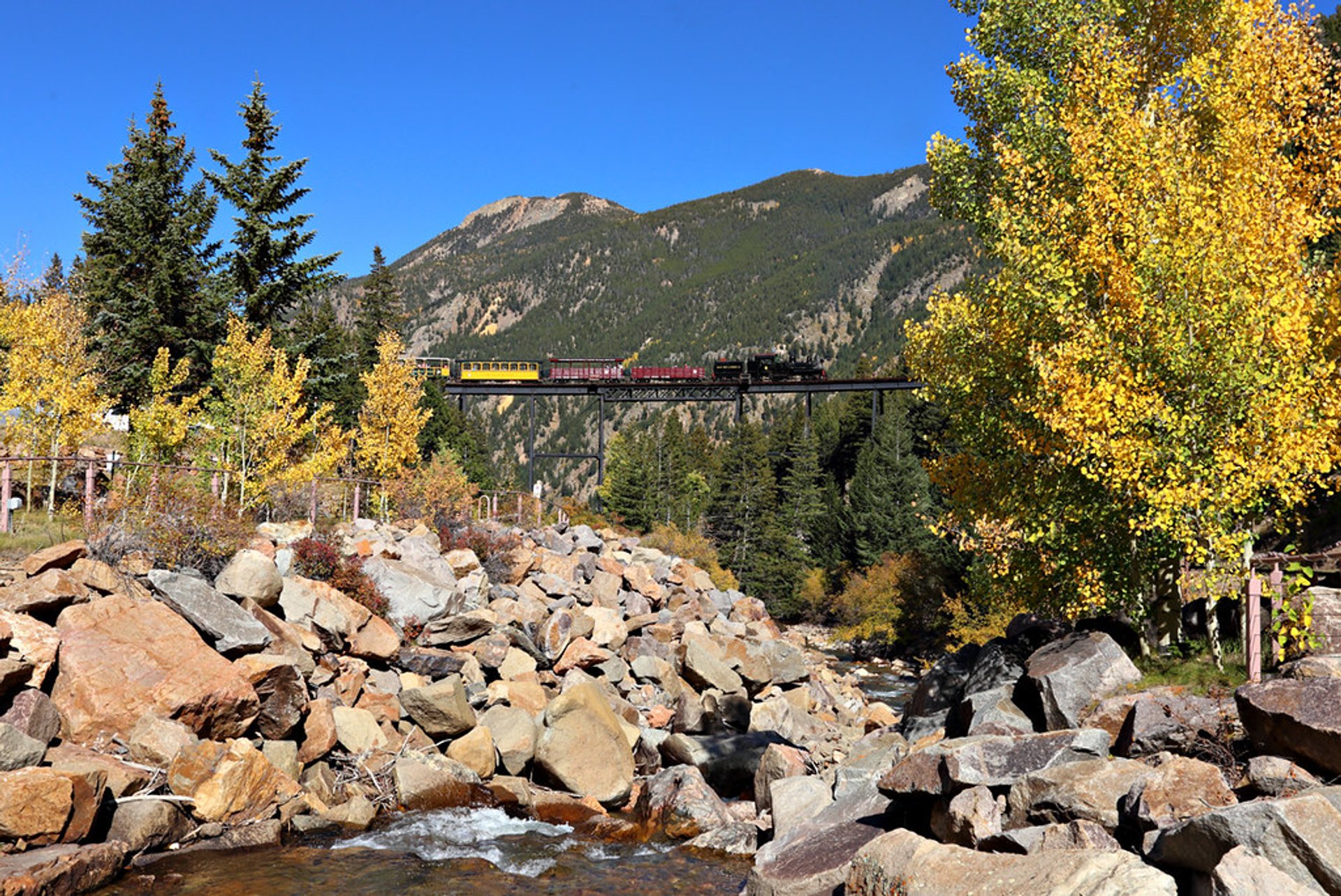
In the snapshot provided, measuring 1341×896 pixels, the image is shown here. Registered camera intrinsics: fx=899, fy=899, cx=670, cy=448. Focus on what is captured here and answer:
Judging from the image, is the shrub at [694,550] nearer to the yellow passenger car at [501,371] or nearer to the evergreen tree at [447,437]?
the evergreen tree at [447,437]

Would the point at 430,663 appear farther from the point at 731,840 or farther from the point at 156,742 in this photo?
the point at 731,840

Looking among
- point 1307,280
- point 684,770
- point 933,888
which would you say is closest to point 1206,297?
point 1307,280

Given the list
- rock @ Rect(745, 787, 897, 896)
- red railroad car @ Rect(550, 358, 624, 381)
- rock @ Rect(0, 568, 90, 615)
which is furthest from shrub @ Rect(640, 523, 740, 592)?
rock @ Rect(745, 787, 897, 896)

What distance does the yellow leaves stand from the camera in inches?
1352

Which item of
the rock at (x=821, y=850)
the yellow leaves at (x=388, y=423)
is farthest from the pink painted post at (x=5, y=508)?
the rock at (x=821, y=850)

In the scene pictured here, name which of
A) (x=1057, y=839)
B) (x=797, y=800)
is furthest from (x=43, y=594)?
(x=1057, y=839)

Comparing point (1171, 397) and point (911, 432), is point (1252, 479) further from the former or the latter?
point (911, 432)

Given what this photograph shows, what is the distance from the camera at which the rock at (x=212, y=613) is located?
1543cm

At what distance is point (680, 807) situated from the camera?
15.4 metres

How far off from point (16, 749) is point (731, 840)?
32.5 ft

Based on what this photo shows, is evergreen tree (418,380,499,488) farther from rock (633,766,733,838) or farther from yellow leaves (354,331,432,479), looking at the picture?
rock (633,766,733,838)

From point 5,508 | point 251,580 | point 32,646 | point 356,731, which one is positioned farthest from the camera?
point 5,508

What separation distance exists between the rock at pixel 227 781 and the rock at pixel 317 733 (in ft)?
4.24

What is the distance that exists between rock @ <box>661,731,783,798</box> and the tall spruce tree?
24979 millimetres
